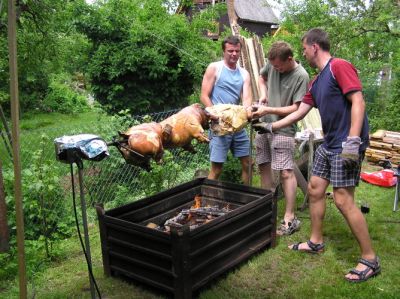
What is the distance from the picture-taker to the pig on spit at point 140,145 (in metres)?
3.01

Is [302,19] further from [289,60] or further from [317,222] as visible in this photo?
[317,222]

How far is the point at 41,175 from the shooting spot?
176 inches

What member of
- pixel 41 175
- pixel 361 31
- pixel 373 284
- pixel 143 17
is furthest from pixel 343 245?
pixel 361 31

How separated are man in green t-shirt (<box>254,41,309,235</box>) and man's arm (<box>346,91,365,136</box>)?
1.03 metres

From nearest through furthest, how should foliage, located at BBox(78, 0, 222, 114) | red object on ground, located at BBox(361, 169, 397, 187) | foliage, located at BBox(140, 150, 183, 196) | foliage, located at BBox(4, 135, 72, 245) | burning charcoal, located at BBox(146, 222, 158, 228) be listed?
burning charcoal, located at BBox(146, 222, 158, 228) < foliage, located at BBox(4, 135, 72, 245) < foliage, located at BBox(140, 150, 183, 196) < red object on ground, located at BBox(361, 169, 397, 187) < foliage, located at BBox(78, 0, 222, 114)

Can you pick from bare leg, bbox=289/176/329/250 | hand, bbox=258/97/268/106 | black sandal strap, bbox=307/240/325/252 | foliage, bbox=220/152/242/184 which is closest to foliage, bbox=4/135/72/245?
foliage, bbox=220/152/242/184

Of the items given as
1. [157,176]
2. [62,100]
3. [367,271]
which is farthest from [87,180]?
[62,100]

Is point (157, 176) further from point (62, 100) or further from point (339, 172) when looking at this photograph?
point (62, 100)

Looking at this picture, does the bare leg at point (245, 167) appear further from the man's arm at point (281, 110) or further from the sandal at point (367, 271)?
the sandal at point (367, 271)

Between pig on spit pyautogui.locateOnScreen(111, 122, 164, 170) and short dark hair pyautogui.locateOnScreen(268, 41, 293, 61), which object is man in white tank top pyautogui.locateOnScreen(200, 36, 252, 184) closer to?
short dark hair pyautogui.locateOnScreen(268, 41, 293, 61)

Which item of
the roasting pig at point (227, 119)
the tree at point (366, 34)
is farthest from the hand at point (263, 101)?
the tree at point (366, 34)

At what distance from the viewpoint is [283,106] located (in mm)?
4750

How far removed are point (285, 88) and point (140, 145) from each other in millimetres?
2305

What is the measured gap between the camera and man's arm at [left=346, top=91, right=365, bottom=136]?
348 cm
